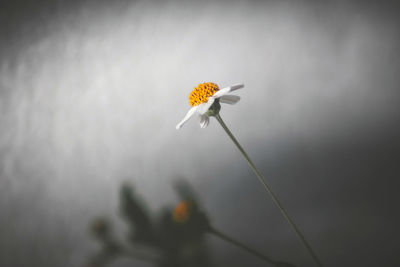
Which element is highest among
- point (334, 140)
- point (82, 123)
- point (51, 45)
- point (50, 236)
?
point (51, 45)

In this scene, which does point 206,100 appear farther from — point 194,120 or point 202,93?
point 194,120

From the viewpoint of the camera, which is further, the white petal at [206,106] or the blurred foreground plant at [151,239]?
the blurred foreground plant at [151,239]

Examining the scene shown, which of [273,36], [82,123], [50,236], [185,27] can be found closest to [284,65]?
[273,36]

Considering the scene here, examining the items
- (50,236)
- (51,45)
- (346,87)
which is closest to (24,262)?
(50,236)

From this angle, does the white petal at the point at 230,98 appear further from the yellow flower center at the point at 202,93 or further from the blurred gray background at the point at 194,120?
the blurred gray background at the point at 194,120

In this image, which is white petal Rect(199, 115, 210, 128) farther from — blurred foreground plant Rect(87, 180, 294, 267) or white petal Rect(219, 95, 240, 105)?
blurred foreground plant Rect(87, 180, 294, 267)

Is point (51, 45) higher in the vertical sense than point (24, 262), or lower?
higher

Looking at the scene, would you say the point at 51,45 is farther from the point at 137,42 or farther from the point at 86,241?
the point at 86,241

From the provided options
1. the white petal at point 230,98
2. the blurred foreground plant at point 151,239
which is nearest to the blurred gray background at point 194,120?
the blurred foreground plant at point 151,239

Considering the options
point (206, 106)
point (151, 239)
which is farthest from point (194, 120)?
point (206, 106)
